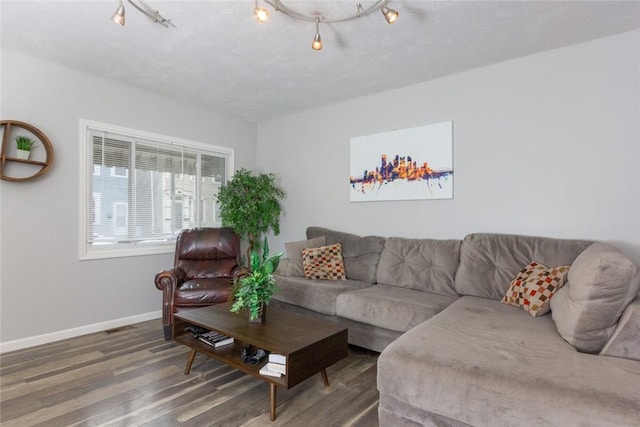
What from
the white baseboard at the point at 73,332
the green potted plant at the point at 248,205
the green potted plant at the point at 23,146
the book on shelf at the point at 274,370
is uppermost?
the green potted plant at the point at 23,146

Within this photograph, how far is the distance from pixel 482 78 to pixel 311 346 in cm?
276

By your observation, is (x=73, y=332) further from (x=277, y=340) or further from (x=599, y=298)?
(x=599, y=298)

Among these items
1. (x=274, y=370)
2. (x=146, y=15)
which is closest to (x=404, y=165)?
(x=274, y=370)

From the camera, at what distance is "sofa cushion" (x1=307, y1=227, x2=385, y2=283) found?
3334 millimetres

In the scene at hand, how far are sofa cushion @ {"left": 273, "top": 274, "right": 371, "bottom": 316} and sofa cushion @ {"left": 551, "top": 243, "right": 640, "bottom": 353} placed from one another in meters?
1.66

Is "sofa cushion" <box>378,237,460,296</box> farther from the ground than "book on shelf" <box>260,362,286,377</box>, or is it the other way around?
"sofa cushion" <box>378,237,460,296</box>

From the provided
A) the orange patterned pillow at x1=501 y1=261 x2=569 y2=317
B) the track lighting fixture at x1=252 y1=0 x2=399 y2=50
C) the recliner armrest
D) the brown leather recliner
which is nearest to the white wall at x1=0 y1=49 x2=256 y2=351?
the brown leather recliner

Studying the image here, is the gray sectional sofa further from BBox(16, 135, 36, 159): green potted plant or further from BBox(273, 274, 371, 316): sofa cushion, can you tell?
BBox(16, 135, 36, 159): green potted plant

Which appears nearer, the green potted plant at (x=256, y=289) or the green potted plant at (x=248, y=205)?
the green potted plant at (x=256, y=289)

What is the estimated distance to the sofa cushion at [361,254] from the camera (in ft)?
10.9

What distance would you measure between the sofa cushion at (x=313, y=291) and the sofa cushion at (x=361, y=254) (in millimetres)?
112

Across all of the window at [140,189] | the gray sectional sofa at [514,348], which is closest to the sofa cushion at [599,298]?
the gray sectional sofa at [514,348]

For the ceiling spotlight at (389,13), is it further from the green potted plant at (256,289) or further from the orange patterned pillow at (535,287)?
the orange patterned pillow at (535,287)

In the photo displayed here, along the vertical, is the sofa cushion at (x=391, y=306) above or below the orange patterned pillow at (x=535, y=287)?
below
